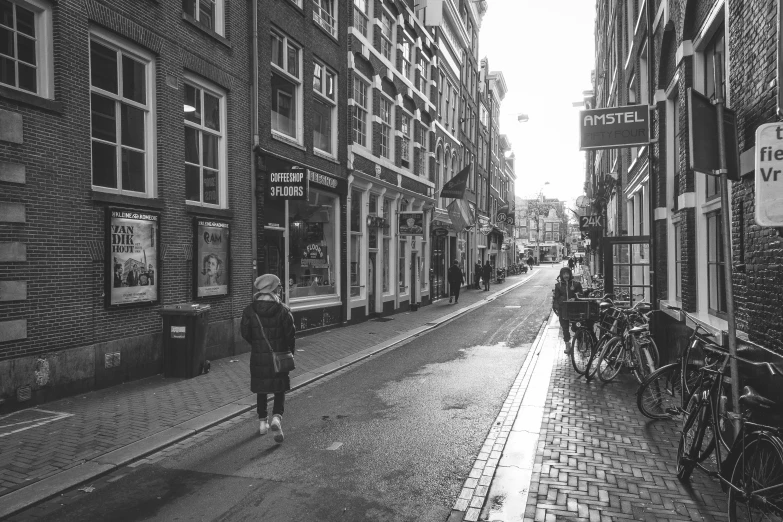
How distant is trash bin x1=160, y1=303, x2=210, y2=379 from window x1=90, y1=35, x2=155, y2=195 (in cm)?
214

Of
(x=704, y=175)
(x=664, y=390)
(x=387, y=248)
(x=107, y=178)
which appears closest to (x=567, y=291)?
(x=704, y=175)

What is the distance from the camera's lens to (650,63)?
11.2 m

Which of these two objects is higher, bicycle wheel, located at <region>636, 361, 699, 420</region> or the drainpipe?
the drainpipe

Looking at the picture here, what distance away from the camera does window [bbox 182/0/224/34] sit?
1091 cm

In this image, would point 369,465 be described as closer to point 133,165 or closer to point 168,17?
point 133,165

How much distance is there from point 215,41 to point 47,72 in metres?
4.24

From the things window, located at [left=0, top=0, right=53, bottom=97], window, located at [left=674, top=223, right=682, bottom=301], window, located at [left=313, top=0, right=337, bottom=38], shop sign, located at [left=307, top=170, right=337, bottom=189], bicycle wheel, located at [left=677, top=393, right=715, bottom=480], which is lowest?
bicycle wheel, located at [left=677, top=393, right=715, bottom=480]

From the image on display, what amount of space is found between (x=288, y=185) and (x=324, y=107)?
15.5 feet

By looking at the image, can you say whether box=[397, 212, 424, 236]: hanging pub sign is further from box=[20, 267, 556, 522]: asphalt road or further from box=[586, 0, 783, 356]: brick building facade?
box=[20, 267, 556, 522]: asphalt road

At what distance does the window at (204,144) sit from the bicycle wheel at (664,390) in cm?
848

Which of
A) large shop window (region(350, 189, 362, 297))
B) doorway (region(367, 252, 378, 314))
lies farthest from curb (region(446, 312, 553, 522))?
doorway (region(367, 252, 378, 314))

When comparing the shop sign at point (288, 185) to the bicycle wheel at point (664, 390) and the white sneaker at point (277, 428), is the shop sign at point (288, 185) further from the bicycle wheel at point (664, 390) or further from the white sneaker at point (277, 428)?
the bicycle wheel at point (664, 390)

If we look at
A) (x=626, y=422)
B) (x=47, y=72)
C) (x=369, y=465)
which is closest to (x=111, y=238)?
(x=47, y=72)

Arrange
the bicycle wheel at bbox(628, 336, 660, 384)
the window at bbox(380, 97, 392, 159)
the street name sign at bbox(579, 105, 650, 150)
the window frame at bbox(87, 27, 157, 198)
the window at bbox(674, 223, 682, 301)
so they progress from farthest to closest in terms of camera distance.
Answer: the window at bbox(380, 97, 392, 159) → the window at bbox(674, 223, 682, 301) → the street name sign at bbox(579, 105, 650, 150) → the window frame at bbox(87, 27, 157, 198) → the bicycle wheel at bbox(628, 336, 660, 384)
